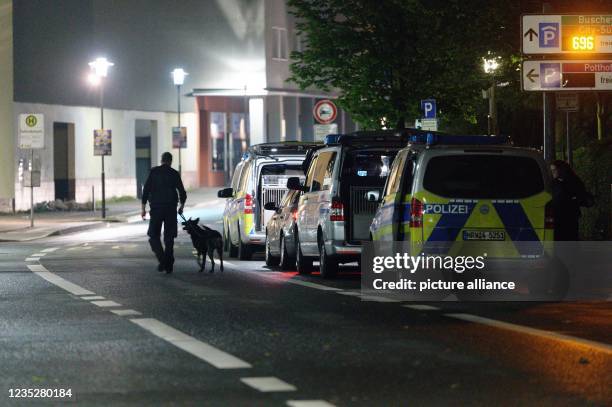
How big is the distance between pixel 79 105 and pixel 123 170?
643 cm

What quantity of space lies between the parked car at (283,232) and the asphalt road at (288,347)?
12.1 feet

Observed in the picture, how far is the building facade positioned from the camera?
5812 centimetres

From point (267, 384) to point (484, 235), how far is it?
23.5 feet

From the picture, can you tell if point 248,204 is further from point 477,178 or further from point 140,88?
point 140,88

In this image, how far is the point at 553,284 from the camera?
1755 centimetres

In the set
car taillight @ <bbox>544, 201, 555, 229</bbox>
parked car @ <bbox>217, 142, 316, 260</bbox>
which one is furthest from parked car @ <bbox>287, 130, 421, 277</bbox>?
parked car @ <bbox>217, 142, 316, 260</bbox>

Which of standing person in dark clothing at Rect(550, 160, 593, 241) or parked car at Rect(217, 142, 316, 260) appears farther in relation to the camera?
parked car at Rect(217, 142, 316, 260)

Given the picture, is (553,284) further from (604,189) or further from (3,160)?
(3,160)

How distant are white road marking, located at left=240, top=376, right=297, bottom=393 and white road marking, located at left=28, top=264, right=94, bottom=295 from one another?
8510mm

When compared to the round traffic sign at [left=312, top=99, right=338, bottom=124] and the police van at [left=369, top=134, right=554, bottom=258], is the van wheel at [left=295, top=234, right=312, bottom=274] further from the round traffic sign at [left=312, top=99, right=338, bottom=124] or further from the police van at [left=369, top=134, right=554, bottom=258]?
the round traffic sign at [left=312, top=99, right=338, bottom=124]

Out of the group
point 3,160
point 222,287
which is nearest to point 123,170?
point 3,160

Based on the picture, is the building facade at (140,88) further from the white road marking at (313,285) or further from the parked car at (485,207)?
the parked car at (485,207)

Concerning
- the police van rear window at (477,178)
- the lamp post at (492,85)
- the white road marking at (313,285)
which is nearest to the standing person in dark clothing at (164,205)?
the white road marking at (313,285)

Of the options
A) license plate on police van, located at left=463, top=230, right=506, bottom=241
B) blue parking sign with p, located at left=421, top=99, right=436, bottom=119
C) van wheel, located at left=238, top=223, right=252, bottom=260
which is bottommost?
van wheel, located at left=238, top=223, right=252, bottom=260
